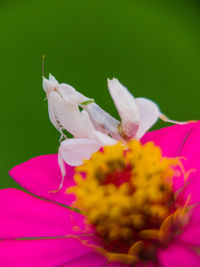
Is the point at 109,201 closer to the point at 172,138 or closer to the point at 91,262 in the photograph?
the point at 91,262

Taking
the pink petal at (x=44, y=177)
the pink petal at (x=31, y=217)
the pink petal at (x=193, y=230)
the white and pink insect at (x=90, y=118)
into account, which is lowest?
the pink petal at (x=193, y=230)

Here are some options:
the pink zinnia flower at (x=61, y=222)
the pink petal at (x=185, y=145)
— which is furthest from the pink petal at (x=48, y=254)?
the pink petal at (x=185, y=145)

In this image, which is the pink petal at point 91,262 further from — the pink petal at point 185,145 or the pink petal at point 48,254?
the pink petal at point 185,145

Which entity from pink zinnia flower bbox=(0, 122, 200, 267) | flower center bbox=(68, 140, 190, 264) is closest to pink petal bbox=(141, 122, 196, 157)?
pink zinnia flower bbox=(0, 122, 200, 267)

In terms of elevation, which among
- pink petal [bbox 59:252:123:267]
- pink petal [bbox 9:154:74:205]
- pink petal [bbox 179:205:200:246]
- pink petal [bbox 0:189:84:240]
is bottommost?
pink petal [bbox 59:252:123:267]

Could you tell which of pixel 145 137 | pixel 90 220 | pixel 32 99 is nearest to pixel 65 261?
pixel 90 220

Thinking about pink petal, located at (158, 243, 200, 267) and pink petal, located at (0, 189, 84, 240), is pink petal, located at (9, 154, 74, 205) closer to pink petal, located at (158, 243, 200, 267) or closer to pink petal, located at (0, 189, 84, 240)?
pink petal, located at (0, 189, 84, 240)

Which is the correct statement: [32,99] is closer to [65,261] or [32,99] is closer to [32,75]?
[32,75]
